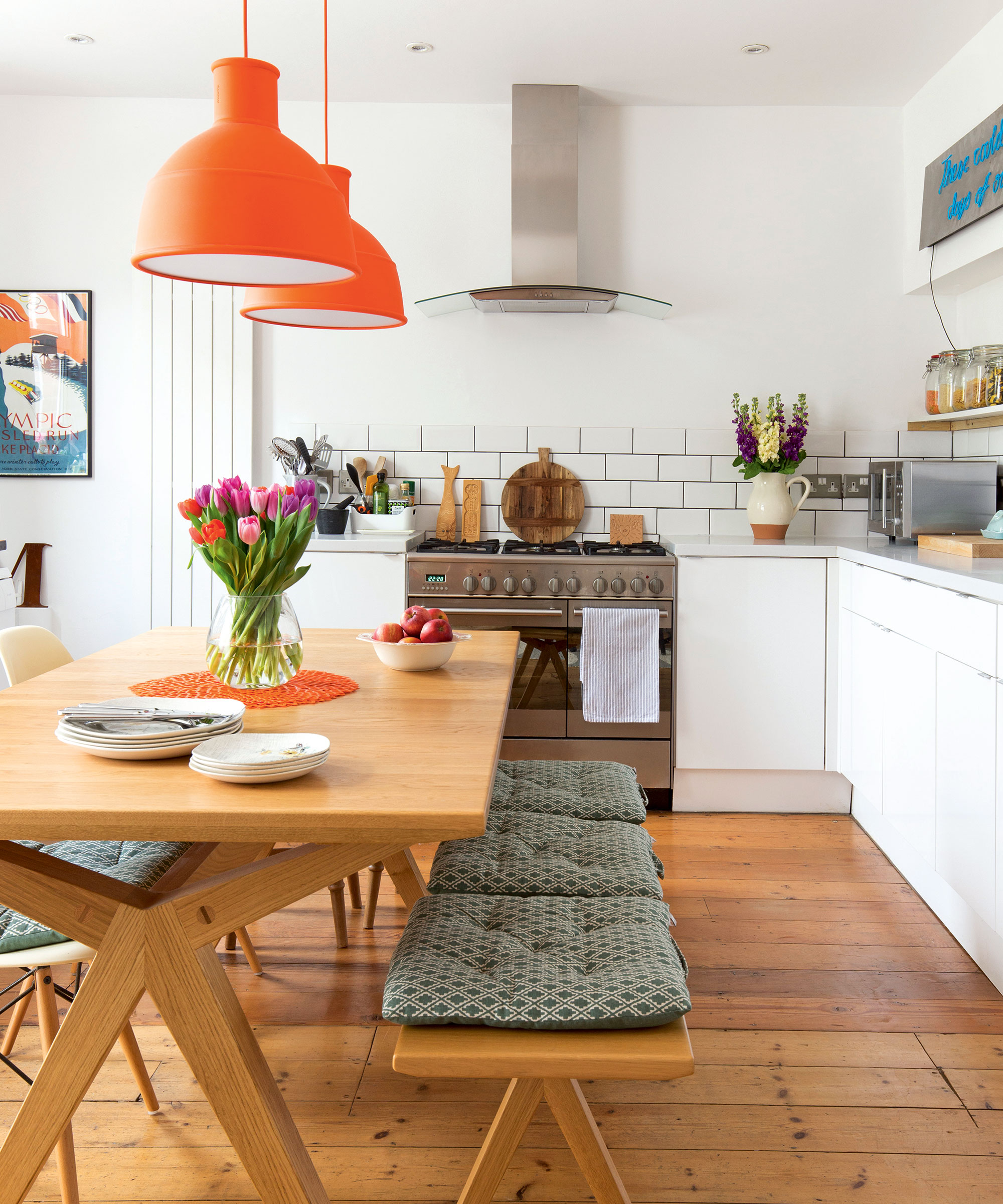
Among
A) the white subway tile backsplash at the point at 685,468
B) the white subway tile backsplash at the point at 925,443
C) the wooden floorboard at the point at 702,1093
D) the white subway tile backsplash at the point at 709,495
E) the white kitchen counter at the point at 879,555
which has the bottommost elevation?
the wooden floorboard at the point at 702,1093

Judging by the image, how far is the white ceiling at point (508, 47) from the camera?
3.18 metres

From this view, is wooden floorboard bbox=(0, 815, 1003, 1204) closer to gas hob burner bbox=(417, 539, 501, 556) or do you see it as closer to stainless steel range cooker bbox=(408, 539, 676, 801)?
stainless steel range cooker bbox=(408, 539, 676, 801)

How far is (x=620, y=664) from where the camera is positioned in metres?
3.55

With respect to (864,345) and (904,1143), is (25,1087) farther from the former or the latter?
(864,345)

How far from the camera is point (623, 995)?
127 cm

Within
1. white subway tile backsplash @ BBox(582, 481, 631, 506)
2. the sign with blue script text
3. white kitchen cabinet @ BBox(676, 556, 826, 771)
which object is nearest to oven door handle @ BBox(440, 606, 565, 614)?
white kitchen cabinet @ BBox(676, 556, 826, 771)

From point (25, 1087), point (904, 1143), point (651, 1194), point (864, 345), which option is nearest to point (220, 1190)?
point (25, 1087)

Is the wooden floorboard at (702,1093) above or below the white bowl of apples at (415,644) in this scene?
below

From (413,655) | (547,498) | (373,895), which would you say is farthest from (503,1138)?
(547,498)

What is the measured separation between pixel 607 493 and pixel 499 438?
0.50 m

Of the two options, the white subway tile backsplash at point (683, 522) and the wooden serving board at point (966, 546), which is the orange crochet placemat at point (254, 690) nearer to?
the wooden serving board at point (966, 546)

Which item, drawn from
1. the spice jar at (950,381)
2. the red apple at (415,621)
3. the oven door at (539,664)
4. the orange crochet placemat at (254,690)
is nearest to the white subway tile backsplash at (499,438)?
the oven door at (539,664)

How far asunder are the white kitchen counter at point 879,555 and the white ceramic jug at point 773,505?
0.05m

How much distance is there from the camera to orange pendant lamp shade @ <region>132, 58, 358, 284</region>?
136 centimetres
